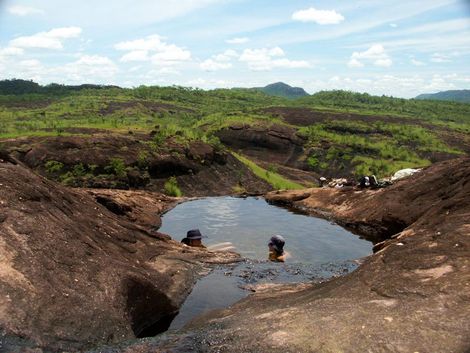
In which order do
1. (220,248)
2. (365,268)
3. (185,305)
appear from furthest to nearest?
(220,248)
(185,305)
(365,268)

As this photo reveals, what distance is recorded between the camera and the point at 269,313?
37.8ft

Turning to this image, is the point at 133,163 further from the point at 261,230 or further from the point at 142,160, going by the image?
the point at 261,230

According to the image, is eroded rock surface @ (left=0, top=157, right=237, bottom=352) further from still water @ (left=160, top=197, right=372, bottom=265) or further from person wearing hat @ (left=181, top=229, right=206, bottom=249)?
still water @ (left=160, top=197, right=372, bottom=265)

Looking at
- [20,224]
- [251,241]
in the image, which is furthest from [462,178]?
[20,224]

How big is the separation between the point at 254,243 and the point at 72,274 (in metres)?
14.9

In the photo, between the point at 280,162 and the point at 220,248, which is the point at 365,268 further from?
the point at 280,162

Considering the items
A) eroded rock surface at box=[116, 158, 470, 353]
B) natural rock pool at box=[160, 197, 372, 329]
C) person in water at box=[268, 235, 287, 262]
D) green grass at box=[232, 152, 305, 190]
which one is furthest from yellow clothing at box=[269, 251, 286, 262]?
green grass at box=[232, 152, 305, 190]

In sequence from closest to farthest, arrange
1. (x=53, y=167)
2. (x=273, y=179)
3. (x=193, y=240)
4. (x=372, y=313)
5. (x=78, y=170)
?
1. (x=372, y=313)
2. (x=193, y=240)
3. (x=53, y=167)
4. (x=78, y=170)
5. (x=273, y=179)

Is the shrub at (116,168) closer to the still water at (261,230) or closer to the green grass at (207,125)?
the green grass at (207,125)

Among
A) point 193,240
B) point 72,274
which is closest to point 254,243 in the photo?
point 193,240

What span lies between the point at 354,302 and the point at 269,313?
2.03m

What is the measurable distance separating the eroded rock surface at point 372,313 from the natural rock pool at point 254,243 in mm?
1899

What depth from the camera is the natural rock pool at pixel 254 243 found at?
1688 cm

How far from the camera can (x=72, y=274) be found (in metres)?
12.2
